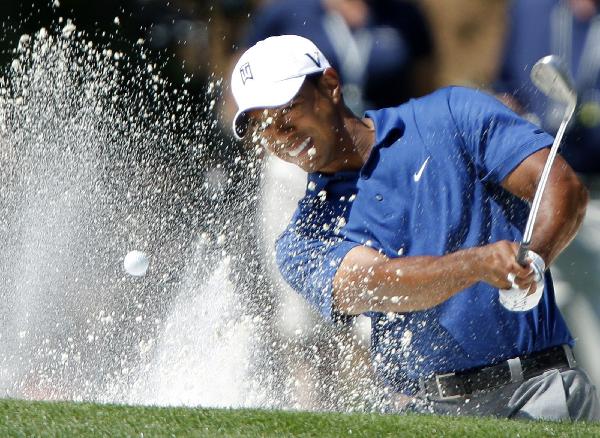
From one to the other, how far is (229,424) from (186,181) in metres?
2.28

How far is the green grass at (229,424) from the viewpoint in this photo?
2.94 meters

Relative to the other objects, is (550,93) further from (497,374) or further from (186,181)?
(186,181)

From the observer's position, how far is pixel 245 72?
3.91m

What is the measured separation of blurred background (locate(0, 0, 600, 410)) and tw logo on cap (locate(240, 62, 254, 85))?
836 mm

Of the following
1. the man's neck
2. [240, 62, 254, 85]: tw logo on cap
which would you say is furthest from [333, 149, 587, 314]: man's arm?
[240, 62, 254, 85]: tw logo on cap

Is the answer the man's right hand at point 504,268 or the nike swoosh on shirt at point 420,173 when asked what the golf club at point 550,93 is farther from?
the nike swoosh on shirt at point 420,173

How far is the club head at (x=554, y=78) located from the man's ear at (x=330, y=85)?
26.1 inches

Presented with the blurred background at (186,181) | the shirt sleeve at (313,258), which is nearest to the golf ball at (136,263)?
the blurred background at (186,181)

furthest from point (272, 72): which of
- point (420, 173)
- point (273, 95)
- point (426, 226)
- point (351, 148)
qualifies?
point (426, 226)

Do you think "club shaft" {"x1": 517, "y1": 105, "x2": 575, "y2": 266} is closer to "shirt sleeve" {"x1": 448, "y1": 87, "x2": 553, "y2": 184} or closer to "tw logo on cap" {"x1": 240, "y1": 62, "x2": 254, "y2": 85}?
"shirt sleeve" {"x1": 448, "y1": 87, "x2": 553, "y2": 184}

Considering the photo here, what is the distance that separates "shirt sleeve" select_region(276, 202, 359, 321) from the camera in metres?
3.79

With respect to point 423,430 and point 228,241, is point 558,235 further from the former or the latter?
point 228,241

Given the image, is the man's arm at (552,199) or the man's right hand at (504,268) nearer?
the man's right hand at (504,268)

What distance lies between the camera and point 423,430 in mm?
3045
